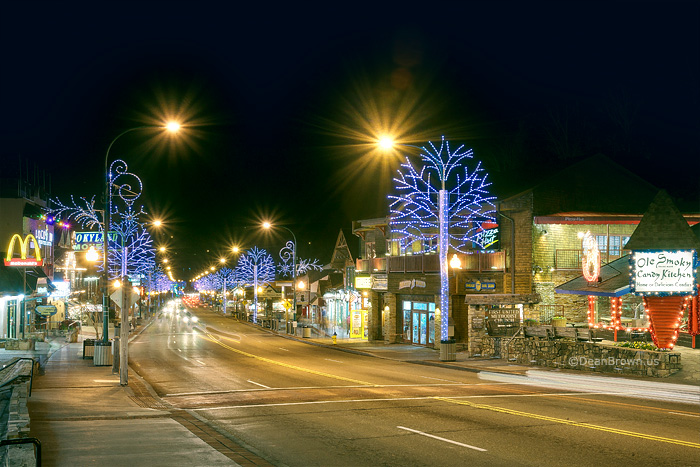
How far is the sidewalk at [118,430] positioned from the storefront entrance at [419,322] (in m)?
23.0

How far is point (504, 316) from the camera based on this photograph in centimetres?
3394

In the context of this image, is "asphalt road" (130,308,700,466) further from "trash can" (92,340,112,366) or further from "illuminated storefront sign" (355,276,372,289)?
"illuminated storefront sign" (355,276,372,289)

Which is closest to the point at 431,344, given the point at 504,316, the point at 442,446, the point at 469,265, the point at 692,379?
the point at 469,265

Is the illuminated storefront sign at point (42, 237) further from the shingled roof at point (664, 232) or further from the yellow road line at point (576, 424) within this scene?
the shingled roof at point (664, 232)

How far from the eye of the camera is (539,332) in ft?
96.9

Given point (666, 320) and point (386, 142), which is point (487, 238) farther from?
point (666, 320)

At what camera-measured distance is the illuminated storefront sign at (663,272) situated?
87.5 ft

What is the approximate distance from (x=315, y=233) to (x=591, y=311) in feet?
252

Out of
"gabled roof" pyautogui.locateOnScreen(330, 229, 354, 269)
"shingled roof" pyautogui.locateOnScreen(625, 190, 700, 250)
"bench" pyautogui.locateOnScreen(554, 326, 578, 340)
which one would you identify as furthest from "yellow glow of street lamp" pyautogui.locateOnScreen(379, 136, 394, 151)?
"gabled roof" pyautogui.locateOnScreen(330, 229, 354, 269)

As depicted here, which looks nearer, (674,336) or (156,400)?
(156,400)

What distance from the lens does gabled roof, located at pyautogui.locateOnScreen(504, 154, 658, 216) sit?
123ft

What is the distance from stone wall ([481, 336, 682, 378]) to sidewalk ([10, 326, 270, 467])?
609 inches

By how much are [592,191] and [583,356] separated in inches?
578

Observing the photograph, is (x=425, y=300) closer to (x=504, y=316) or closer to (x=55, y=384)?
(x=504, y=316)
